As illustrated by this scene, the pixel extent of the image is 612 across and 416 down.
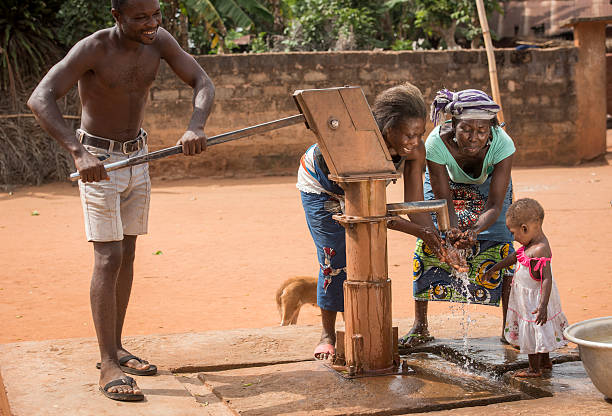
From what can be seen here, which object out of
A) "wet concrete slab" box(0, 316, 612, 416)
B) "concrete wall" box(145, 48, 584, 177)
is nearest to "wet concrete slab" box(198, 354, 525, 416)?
"wet concrete slab" box(0, 316, 612, 416)

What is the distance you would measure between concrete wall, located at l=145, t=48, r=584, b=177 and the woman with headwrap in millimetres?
9295

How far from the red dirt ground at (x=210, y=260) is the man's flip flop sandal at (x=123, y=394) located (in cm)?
201

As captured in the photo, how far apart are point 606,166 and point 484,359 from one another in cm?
A: 1113

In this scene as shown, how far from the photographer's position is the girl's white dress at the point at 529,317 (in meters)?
3.22

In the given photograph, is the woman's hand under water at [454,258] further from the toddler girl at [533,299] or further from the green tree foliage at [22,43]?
the green tree foliage at [22,43]

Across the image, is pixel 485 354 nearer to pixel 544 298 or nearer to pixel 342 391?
pixel 544 298

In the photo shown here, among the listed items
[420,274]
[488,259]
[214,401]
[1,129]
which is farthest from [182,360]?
[1,129]

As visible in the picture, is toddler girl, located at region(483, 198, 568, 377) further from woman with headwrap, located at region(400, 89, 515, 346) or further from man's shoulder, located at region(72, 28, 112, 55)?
man's shoulder, located at region(72, 28, 112, 55)

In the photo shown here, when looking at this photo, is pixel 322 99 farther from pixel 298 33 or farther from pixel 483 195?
pixel 298 33

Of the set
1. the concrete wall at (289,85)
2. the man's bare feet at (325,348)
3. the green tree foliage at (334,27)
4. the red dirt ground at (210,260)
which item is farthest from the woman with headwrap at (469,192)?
the green tree foliage at (334,27)

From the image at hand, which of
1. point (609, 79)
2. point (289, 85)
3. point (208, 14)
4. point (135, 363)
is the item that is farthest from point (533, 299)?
point (609, 79)

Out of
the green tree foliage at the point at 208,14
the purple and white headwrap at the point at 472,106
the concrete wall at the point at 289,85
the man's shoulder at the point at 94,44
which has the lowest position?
the purple and white headwrap at the point at 472,106

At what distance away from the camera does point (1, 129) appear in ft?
41.4

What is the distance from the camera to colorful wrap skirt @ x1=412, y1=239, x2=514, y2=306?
12.7ft
